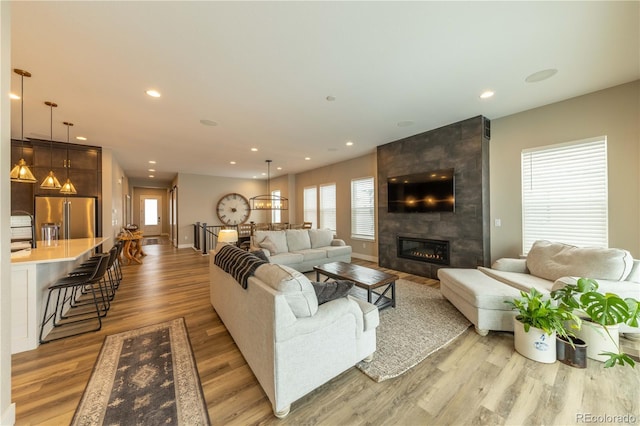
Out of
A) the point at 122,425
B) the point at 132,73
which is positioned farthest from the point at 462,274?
the point at 132,73

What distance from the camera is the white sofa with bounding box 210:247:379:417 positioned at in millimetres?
1509

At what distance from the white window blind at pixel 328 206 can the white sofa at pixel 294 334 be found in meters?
5.52

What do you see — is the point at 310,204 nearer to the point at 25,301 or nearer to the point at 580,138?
the point at 580,138

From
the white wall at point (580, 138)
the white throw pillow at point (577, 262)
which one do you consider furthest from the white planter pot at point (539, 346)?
the white wall at point (580, 138)

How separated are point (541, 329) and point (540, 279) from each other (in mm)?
1237

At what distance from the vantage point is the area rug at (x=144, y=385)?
4.95 ft

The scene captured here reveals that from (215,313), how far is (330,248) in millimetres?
2977

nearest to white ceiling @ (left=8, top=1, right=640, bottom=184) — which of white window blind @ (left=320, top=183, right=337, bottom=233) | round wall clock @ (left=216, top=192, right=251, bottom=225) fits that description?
white window blind @ (left=320, top=183, right=337, bottom=233)

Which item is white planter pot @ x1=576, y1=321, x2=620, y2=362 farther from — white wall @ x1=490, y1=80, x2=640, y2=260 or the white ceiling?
the white ceiling

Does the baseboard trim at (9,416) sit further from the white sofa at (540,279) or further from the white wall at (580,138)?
the white wall at (580,138)

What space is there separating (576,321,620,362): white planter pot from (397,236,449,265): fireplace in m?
2.25

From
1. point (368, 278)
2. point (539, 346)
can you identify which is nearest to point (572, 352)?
point (539, 346)

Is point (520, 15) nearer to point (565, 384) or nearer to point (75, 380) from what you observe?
point (565, 384)

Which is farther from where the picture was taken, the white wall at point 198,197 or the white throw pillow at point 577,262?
the white wall at point 198,197
